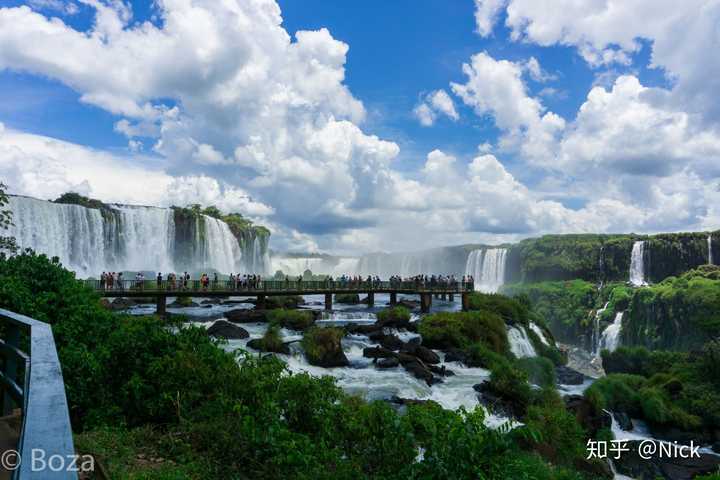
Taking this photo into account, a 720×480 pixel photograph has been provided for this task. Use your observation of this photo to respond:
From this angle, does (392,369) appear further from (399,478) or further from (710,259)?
(710,259)

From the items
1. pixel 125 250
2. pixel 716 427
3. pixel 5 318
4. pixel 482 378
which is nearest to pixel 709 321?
pixel 716 427

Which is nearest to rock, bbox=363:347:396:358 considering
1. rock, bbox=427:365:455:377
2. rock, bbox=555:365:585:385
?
rock, bbox=427:365:455:377

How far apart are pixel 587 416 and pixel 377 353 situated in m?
8.56

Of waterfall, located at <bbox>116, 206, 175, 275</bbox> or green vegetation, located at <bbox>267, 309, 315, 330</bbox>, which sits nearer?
green vegetation, located at <bbox>267, 309, 315, 330</bbox>

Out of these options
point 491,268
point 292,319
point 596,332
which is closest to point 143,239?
point 292,319

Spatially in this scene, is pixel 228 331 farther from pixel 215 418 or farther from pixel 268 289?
pixel 215 418

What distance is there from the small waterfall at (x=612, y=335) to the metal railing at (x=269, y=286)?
27.7 metres

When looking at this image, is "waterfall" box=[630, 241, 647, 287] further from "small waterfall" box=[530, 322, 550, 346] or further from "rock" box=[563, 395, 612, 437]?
"rock" box=[563, 395, 612, 437]

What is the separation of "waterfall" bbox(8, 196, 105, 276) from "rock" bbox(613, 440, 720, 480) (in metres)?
45.8

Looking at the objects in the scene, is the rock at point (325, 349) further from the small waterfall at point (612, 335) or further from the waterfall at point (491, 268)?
the waterfall at point (491, 268)

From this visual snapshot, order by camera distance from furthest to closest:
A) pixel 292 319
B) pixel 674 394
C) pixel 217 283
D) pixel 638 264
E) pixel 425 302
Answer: pixel 638 264 < pixel 425 302 < pixel 217 283 < pixel 292 319 < pixel 674 394

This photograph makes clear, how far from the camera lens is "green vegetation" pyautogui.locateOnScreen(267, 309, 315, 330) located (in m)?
27.0

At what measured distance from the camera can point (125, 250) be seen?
59375mm

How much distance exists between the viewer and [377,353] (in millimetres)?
21484
